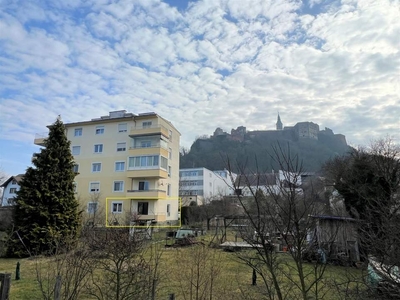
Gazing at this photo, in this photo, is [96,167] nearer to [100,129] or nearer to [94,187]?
[94,187]

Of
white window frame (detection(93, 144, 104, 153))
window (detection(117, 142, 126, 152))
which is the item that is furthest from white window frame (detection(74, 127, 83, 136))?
window (detection(117, 142, 126, 152))

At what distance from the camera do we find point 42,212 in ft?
50.2

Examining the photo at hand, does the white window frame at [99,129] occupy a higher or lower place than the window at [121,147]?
higher

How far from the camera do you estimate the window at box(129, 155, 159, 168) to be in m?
32.8

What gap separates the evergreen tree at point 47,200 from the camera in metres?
14.8

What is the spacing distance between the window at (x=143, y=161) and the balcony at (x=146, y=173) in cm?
64

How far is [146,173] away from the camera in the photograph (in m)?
32.7

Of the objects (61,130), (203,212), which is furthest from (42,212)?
(203,212)

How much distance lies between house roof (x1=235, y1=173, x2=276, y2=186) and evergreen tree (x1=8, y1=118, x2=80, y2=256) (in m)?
13.3

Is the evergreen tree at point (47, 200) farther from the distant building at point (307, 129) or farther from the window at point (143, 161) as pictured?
the distant building at point (307, 129)

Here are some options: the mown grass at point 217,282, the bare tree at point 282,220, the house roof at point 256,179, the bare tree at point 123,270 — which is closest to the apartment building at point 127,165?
the mown grass at point 217,282

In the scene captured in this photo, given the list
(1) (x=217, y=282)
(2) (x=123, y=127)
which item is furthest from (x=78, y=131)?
(1) (x=217, y=282)

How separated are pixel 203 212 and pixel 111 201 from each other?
11.7m

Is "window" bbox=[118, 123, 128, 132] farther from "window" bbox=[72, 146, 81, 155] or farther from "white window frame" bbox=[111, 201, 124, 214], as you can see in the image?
"white window frame" bbox=[111, 201, 124, 214]
